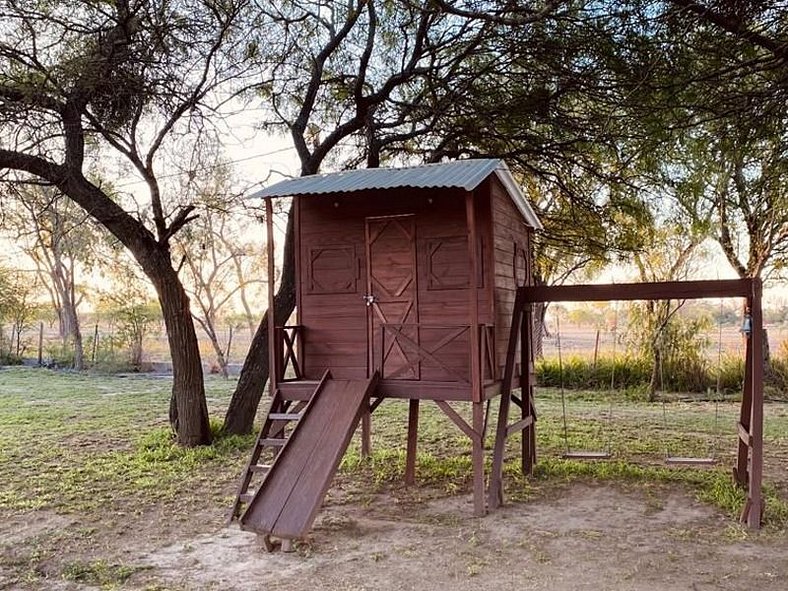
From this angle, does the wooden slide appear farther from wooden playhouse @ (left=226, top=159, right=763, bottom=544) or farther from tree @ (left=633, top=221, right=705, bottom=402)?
tree @ (left=633, top=221, right=705, bottom=402)

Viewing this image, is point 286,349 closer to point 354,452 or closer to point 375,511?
point 375,511

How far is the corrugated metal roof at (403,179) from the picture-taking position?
19.0 feet

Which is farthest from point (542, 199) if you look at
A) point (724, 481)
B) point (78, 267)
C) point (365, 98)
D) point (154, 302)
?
point (78, 267)

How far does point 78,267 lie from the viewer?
19453mm

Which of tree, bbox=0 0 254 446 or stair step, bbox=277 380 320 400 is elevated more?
tree, bbox=0 0 254 446

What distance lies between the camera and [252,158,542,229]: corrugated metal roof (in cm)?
579

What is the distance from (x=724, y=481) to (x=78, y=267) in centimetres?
1747

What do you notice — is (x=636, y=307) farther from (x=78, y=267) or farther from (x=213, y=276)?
(x=78, y=267)

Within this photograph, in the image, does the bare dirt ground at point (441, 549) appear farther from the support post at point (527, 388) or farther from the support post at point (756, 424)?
the support post at point (527, 388)

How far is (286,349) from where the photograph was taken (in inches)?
266

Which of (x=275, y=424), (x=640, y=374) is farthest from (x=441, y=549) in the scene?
(x=640, y=374)

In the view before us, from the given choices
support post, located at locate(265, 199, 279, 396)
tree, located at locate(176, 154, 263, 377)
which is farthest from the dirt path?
tree, located at locate(176, 154, 263, 377)

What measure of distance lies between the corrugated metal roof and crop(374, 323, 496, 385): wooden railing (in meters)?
1.23

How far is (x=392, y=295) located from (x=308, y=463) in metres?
1.72
